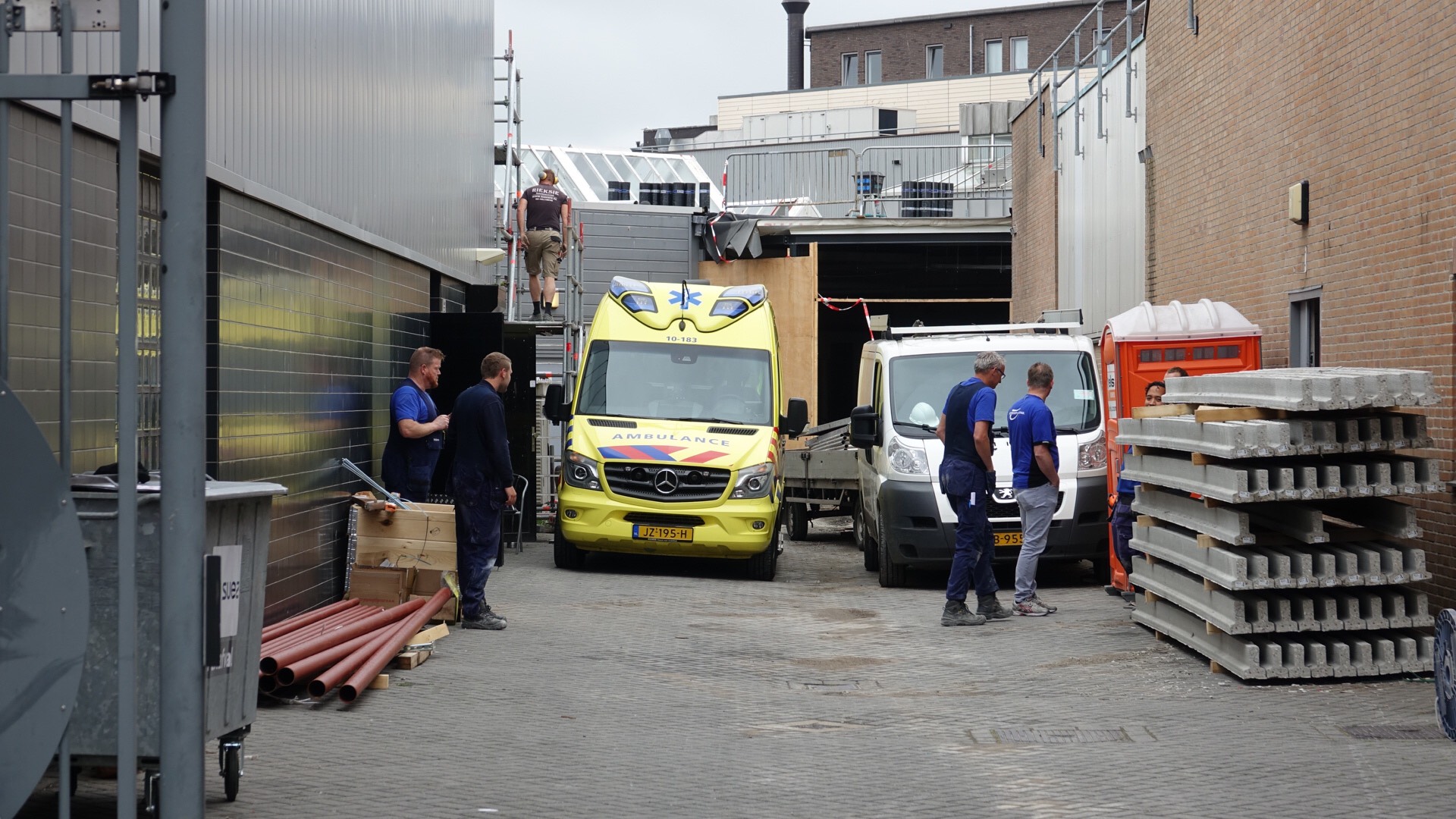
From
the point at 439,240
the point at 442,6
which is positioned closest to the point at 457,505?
the point at 439,240

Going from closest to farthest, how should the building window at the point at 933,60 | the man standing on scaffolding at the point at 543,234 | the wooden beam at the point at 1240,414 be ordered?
the wooden beam at the point at 1240,414, the man standing on scaffolding at the point at 543,234, the building window at the point at 933,60

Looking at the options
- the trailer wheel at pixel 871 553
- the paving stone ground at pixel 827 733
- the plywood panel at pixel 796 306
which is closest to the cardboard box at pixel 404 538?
the paving stone ground at pixel 827 733

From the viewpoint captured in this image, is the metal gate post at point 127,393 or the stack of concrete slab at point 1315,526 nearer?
the metal gate post at point 127,393

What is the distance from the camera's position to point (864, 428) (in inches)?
577

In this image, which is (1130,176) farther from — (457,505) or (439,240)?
(457,505)

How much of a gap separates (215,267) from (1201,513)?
5973 millimetres

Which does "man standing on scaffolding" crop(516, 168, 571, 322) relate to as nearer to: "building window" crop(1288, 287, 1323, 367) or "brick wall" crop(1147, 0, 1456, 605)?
"brick wall" crop(1147, 0, 1456, 605)

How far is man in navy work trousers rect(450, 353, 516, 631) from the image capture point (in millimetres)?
10344

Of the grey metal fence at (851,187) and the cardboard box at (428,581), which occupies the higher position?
the grey metal fence at (851,187)

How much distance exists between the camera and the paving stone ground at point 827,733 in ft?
19.5

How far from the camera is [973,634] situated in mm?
10930

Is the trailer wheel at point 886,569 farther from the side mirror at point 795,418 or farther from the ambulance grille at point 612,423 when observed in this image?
the ambulance grille at point 612,423

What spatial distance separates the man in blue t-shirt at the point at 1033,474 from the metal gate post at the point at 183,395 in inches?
337

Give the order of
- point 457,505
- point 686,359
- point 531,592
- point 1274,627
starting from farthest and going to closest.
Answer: point 686,359, point 531,592, point 457,505, point 1274,627
